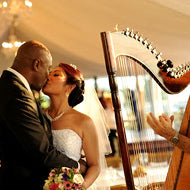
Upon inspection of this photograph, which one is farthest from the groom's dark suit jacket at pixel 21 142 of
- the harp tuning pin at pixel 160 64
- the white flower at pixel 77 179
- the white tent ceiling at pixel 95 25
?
the white tent ceiling at pixel 95 25

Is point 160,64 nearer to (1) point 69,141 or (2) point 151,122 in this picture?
(2) point 151,122

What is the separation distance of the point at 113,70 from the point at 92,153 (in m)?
0.69

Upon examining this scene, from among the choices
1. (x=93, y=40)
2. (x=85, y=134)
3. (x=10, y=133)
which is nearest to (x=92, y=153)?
(x=85, y=134)

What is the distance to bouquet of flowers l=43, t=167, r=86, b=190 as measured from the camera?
6.31 feet

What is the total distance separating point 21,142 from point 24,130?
71 mm

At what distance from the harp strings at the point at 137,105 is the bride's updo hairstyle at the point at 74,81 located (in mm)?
507

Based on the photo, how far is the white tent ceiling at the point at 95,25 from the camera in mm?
6129

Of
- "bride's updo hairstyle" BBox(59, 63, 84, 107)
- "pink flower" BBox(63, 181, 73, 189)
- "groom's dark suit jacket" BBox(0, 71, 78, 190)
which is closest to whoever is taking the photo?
"pink flower" BBox(63, 181, 73, 189)

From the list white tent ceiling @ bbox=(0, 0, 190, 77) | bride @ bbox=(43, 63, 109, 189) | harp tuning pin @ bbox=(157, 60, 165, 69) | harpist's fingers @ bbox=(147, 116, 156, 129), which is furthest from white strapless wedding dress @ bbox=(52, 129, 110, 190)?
white tent ceiling @ bbox=(0, 0, 190, 77)

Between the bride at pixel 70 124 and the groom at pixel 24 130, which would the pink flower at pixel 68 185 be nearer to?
the groom at pixel 24 130

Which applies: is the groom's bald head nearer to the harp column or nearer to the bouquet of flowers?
the harp column

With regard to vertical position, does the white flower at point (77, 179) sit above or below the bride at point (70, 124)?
below

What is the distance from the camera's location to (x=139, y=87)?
222cm

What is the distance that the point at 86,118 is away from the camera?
256 cm
